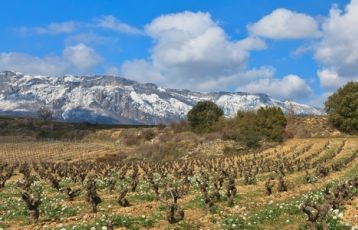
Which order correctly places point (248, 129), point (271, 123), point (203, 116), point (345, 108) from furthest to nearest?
point (203, 116)
point (345, 108)
point (271, 123)
point (248, 129)

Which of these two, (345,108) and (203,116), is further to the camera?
(203,116)

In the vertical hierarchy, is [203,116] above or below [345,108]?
below

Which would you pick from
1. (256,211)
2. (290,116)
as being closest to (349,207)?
(256,211)

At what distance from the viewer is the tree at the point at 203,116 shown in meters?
124

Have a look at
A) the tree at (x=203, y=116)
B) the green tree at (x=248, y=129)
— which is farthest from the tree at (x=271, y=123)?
the tree at (x=203, y=116)

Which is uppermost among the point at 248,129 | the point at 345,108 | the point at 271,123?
the point at 345,108

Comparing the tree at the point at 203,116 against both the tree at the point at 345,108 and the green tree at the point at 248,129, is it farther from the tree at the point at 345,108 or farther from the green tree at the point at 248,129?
the tree at the point at 345,108

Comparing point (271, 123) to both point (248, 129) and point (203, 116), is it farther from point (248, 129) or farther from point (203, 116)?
point (203, 116)

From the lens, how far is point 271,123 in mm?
97125

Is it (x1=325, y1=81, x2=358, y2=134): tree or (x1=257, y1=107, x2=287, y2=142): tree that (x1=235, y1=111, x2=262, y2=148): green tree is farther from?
(x1=325, y1=81, x2=358, y2=134): tree

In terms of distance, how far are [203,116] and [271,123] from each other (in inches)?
1211

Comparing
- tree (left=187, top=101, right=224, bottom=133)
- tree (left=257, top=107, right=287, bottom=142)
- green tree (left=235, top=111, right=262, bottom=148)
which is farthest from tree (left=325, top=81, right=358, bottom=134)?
tree (left=187, top=101, right=224, bottom=133)

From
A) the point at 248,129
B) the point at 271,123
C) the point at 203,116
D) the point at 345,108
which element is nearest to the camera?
the point at 248,129

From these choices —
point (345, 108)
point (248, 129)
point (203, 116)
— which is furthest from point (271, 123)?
point (203, 116)
